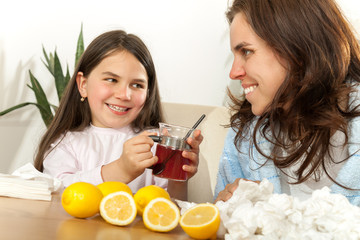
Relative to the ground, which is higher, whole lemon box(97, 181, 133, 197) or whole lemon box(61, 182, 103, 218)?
whole lemon box(61, 182, 103, 218)

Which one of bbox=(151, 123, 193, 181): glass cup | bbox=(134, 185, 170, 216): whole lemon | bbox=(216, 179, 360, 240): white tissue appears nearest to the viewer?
bbox=(216, 179, 360, 240): white tissue

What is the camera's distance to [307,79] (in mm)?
1418

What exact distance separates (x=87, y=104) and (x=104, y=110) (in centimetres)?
20

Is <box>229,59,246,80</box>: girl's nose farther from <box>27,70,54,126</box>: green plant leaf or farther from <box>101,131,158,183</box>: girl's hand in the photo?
<box>27,70,54,126</box>: green plant leaf

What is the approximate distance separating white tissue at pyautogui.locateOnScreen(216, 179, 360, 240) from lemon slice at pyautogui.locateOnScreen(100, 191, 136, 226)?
233mm

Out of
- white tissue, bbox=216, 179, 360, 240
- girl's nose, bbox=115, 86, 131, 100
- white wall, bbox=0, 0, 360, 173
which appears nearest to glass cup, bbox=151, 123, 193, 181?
white tissue, bbox=216, 179, 360, 240

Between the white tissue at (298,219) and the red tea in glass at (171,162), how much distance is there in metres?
0.56

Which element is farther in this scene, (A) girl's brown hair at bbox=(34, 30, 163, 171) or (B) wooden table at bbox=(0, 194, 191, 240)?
(A) girl's brown hair at bbox=(34, 30, 163, 171)

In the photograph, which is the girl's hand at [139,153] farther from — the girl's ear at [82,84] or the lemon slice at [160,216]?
the girl's ear at [82,84]

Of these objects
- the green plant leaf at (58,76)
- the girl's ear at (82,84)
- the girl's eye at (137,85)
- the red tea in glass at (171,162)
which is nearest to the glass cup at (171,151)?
the red tea in glass at (171,162)

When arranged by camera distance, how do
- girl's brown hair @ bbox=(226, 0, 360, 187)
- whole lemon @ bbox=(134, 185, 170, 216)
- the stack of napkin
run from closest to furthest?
whole lemon @ bbox=(134, 185, 170, 216) → the stack of napkin → girl's brown hair @ bbox=(226, 0, 360, 187)

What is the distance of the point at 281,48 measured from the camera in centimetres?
141

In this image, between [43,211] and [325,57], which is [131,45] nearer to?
[325,57]

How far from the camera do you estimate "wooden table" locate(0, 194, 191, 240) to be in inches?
30.0
